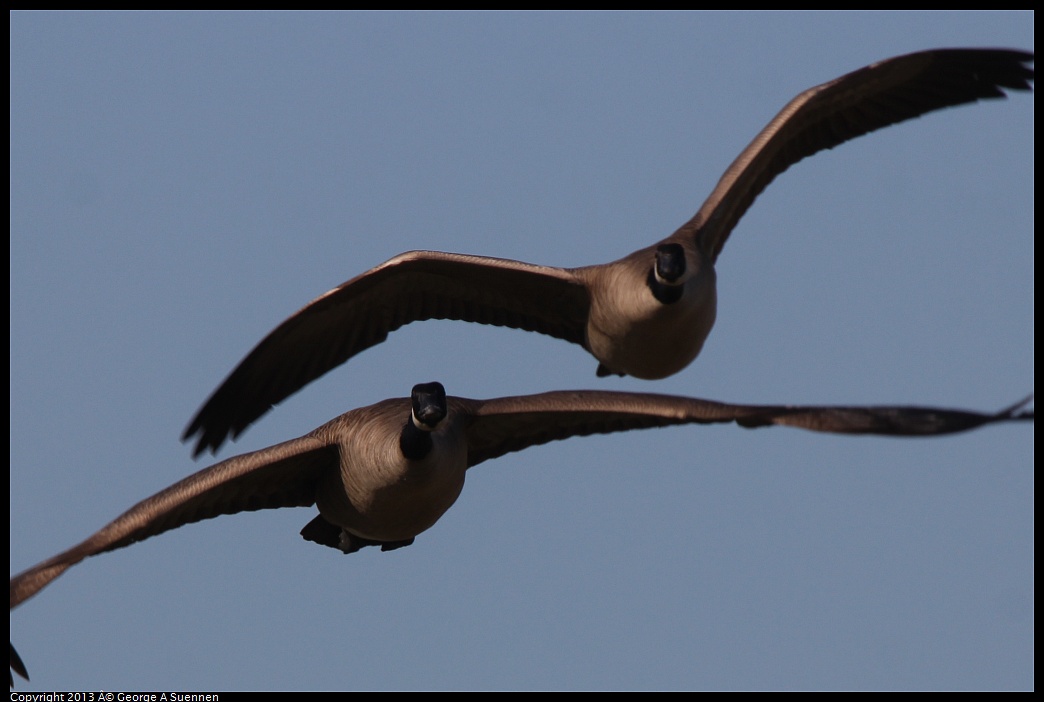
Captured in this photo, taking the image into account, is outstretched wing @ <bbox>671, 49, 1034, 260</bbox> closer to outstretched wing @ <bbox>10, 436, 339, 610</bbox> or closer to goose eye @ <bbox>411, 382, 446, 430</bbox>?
goose eye @ <bbox>411, 382, 446, 430</bbox>

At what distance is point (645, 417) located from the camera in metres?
12.4

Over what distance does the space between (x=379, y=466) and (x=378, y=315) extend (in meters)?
2.83

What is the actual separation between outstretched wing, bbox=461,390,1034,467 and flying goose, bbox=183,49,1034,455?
1263 millimetres

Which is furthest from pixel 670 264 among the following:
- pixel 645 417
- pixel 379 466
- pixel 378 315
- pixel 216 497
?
pixel 216 497

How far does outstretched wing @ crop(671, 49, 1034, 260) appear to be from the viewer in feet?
48.5

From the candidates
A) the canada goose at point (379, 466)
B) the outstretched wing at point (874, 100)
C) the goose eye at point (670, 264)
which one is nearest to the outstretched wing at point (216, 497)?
the canada goose at point (379, 466)

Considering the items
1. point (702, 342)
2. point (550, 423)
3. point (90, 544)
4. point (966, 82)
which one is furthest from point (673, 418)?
point (966, 82)

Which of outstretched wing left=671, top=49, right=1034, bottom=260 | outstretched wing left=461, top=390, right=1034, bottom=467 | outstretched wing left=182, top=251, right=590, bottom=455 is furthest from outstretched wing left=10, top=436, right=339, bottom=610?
outstretched wing left=671, top=49, right=1034, bottom=260

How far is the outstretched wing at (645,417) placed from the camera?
9383 millimetres

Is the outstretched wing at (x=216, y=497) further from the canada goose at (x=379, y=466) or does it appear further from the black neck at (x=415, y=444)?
the black neck at (x=415, y=444)

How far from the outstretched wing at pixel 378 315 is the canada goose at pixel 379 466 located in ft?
5.43

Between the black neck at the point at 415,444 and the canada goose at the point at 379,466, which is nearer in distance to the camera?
the canada goose at the point at 379,466
